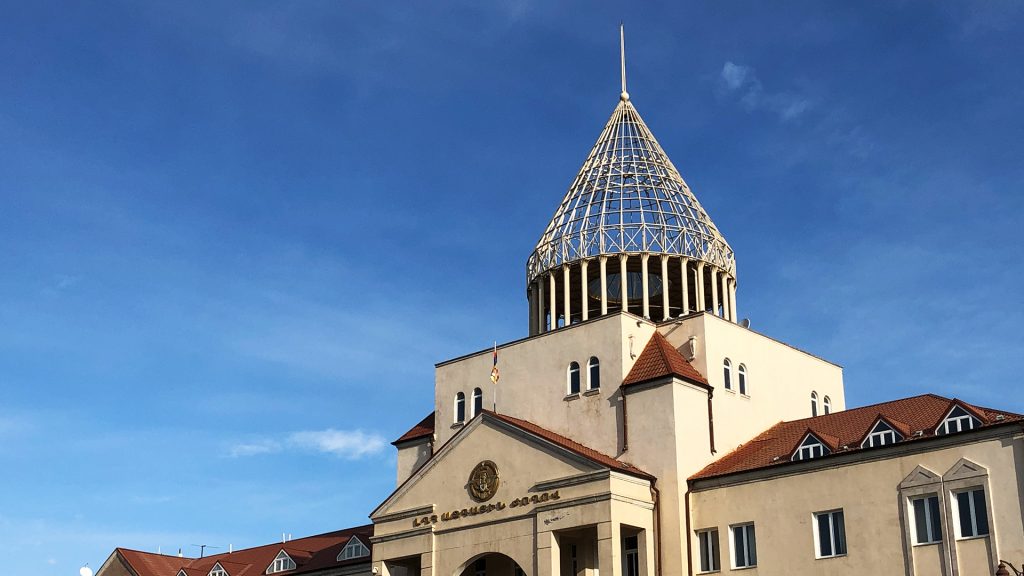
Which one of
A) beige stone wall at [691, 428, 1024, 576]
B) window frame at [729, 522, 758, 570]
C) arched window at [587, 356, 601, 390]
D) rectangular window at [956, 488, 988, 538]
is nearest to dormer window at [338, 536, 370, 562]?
arched window at [587, 356, 601, 390]

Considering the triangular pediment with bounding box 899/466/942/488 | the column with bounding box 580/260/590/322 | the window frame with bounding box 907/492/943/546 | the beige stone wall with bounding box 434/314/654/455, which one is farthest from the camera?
the column with bounding box 580/260/590/322

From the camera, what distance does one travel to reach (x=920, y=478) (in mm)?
41750

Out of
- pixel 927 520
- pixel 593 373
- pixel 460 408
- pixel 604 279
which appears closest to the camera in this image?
pixel 927 520

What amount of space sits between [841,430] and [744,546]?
6203mm

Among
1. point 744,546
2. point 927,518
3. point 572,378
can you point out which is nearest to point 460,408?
point 572,378

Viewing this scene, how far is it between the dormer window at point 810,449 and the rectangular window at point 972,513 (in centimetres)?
573

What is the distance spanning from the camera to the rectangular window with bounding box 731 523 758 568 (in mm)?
45781

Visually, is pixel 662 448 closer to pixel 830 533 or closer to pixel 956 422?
pixel 830 533

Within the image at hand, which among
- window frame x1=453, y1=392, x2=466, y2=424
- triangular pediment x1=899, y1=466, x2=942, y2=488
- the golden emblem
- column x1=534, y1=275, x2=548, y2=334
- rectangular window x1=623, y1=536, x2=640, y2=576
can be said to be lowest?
rectangular window x1=623, y1=536, x2=640, y2=576

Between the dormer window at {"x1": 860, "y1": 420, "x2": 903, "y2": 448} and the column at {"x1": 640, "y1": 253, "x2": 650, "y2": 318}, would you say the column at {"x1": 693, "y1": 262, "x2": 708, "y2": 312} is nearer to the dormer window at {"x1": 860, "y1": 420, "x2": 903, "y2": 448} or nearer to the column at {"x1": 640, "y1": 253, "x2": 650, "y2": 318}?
the column at {"x1": 640, "y1": 253, "x2": 650, "y2": 318}

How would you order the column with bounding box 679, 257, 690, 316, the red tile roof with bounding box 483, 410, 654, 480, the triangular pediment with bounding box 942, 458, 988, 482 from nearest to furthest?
the triangular pediment with bounding box 942, 458, 988, 482 < the red tile roof with bounding box 483, 410, 654, 480 < the column with bounding box 679, 257, 690, 316

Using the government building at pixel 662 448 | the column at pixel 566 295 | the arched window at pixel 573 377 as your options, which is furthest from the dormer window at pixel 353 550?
the column at pixel 566 295

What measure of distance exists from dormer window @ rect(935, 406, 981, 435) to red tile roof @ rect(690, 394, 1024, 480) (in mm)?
166

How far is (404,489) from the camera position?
53500 millimetres
